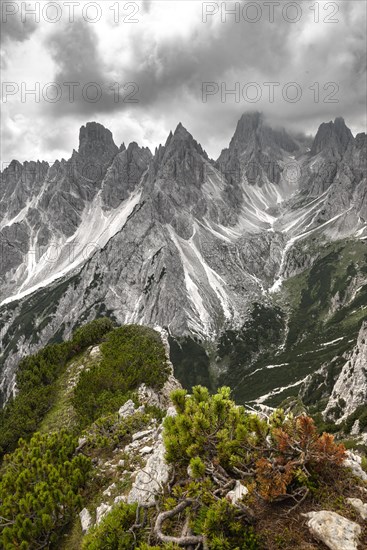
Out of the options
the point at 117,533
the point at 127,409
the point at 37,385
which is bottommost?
the point at 117,533

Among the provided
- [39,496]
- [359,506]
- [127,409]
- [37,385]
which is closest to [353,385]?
[37,385]

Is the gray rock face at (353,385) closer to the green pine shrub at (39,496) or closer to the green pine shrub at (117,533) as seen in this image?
the green pine shrub at (39,496)

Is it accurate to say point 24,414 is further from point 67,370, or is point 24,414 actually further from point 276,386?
point 276,386

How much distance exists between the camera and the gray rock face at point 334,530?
6.50 meters

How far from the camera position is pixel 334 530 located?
6672 mm

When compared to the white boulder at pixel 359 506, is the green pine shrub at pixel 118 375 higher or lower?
higher

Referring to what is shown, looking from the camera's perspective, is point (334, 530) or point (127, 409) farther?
point (127, 409)

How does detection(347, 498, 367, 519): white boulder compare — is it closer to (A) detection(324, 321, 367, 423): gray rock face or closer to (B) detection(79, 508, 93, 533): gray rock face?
(B) detection(79, 508, 93, 533): gray rock face

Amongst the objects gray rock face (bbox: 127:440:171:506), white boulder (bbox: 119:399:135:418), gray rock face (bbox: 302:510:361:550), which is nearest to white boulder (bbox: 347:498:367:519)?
gray rock face (bbox: 302:510:361:550)

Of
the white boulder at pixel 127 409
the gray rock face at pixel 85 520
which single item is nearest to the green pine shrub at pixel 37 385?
the white boulder at pixel 127 409

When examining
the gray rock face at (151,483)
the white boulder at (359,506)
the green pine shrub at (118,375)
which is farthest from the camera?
the green pine shrub at (118,375)

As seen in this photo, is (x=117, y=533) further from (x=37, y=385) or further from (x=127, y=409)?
(x=37, y=385)

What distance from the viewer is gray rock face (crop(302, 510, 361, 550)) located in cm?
650

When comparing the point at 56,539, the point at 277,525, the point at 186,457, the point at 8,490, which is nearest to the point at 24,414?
the point at 8,490
